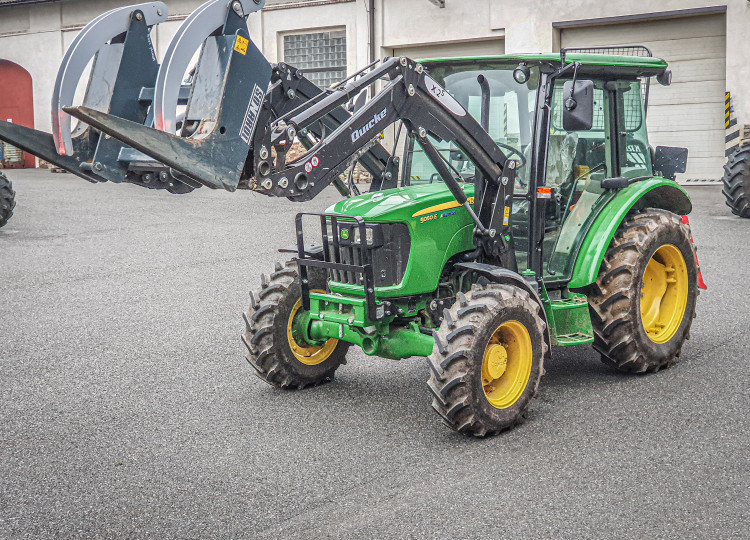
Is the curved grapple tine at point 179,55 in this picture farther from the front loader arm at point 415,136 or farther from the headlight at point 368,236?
the headlight at point 368,236

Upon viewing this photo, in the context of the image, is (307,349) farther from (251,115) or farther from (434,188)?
(251,115)

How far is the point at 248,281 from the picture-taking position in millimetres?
10359

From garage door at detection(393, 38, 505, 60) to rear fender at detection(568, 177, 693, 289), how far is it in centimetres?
1640

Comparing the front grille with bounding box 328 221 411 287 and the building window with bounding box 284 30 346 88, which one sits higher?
the building window with bounding box 284 30 346 88

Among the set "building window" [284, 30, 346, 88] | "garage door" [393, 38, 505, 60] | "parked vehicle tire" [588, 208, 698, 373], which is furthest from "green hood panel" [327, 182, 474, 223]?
"building window" [284, 30, 346, 88]

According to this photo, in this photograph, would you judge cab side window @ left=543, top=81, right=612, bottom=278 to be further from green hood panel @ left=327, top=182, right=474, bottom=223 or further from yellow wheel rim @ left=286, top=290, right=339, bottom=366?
yellow wheel rim @ left=286, top=290, right=339, bottom=366

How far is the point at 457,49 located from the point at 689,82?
5.89m

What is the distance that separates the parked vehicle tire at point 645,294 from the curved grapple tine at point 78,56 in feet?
11.1

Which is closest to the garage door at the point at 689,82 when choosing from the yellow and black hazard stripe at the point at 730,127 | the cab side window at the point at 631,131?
the yellow and black hazard stripe at the point at 730,127

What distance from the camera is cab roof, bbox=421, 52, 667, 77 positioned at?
5820 mm

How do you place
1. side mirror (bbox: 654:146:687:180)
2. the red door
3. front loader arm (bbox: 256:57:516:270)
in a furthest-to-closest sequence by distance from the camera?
the red door, side mirror (bbox: 654:146:687:180), front loader arm (bbox: 256:57:516:270)

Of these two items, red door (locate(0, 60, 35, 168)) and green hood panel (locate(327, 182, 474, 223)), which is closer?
green hood panel (locate(327, 182, 474, 223))

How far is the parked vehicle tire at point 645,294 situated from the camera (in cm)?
604

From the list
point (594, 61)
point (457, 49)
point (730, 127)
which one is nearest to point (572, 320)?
point (594, 61)
